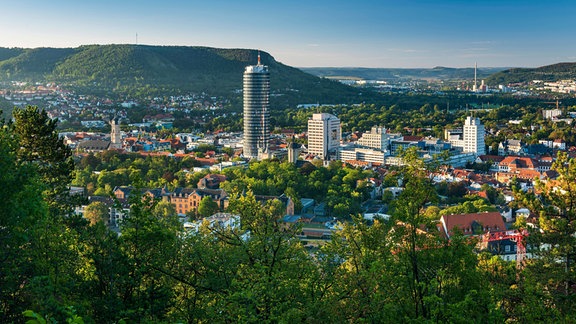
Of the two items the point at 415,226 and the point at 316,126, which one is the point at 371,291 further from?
the point at 316,126

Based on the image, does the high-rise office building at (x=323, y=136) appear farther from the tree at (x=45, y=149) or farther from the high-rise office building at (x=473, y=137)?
the tree at (x=45, y=149)

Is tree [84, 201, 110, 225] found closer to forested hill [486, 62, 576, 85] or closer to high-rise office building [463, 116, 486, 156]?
high-rise office building [463, 116, 486, 156]

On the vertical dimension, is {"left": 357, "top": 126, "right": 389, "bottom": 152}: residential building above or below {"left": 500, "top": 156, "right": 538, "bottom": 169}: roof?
above

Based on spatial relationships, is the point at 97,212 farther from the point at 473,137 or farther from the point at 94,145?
the point at 473,137

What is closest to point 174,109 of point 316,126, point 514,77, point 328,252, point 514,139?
→ point 316,126

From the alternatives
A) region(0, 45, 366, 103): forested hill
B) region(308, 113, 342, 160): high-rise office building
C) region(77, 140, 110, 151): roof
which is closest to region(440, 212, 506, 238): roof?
region(308, 113, 342, 160): high-rise office building

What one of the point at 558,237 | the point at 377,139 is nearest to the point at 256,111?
the point at 377,139

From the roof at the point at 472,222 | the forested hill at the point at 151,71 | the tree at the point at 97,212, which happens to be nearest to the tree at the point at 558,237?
the roof at the point at 472,222
